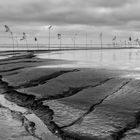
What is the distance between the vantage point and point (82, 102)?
10.4m

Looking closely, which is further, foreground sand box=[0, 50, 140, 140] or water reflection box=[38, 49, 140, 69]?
water reflection box=[38, 49, 140, 69]

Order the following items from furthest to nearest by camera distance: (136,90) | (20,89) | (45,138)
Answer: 1. (20,89)
2. (136,90)
3. (45,138)

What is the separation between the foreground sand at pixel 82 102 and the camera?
792 centimetres

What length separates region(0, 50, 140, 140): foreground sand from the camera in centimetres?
792

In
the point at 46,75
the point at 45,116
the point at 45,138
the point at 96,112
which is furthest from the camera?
the point at 46,75

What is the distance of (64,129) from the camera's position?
8195 millimetres

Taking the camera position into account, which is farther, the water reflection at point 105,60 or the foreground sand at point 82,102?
the water reflection at point 105,60

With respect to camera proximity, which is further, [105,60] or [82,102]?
[105,60]

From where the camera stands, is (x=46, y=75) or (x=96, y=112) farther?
(x=46, y=75)

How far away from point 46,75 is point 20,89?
2743 mm

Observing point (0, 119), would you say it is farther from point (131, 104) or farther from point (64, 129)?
point (131, 104)

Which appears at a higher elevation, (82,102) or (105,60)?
(82,102)

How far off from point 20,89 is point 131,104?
633 cm

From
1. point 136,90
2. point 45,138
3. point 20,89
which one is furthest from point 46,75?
point 45,138
